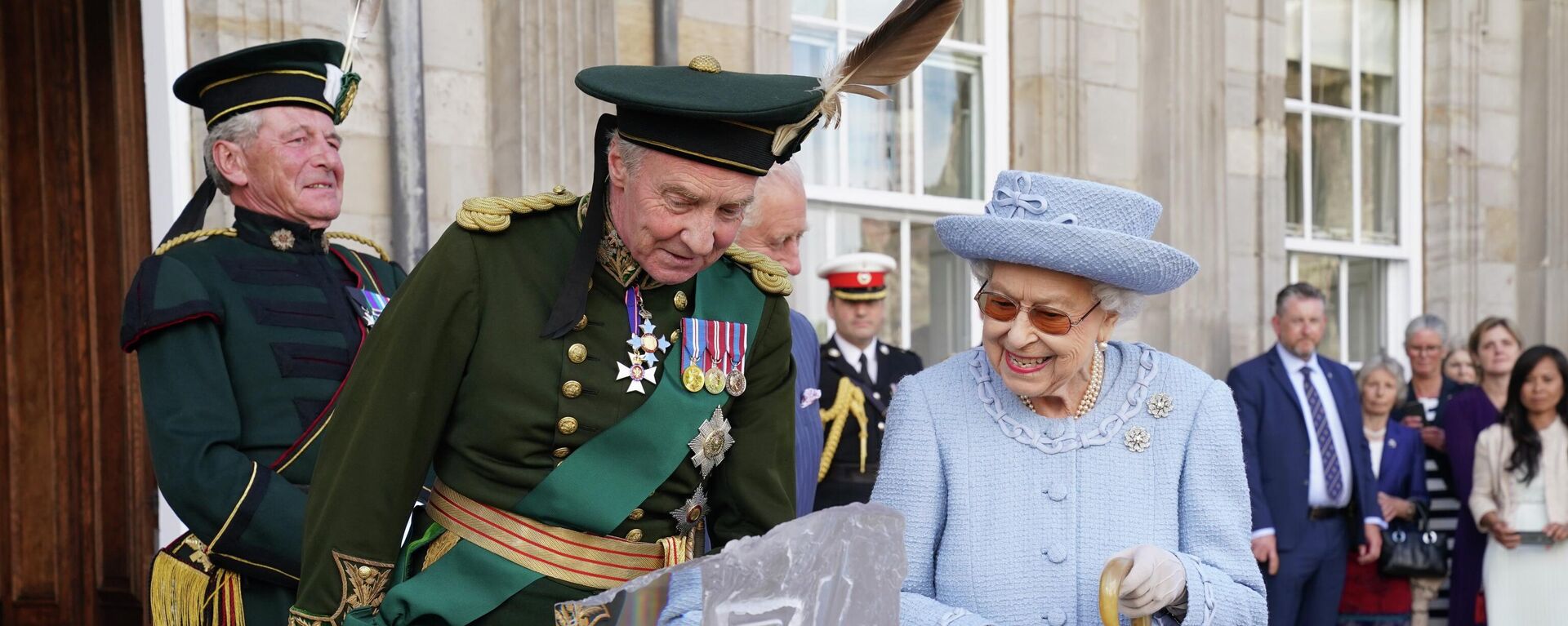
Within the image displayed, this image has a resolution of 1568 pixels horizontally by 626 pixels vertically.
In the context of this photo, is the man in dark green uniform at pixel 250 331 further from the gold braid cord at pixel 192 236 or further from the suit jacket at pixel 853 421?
the suit jacket at pixel 853 421

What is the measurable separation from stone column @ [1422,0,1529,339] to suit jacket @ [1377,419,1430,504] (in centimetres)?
289

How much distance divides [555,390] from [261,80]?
60.5 inches

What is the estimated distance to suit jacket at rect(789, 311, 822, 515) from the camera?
3648 mm

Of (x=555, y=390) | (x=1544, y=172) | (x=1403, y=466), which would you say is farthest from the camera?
(x=1544, y=172)

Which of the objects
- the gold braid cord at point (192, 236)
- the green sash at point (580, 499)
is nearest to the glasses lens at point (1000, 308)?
the green sash at point (580, 499)

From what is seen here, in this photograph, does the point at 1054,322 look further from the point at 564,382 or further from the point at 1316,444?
the point at 1316,444

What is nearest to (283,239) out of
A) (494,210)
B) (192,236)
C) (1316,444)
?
(192,236)

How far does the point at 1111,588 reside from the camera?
2398 millimetres

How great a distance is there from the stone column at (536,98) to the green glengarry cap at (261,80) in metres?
1.95

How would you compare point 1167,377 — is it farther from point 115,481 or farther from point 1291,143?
point 1291,143

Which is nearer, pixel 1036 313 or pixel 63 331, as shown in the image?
pixel 1036 313

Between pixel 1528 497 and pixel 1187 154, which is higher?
pixel 1187 154

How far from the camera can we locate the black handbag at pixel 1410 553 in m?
6.95

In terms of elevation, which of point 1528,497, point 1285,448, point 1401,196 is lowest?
point 1528,497
